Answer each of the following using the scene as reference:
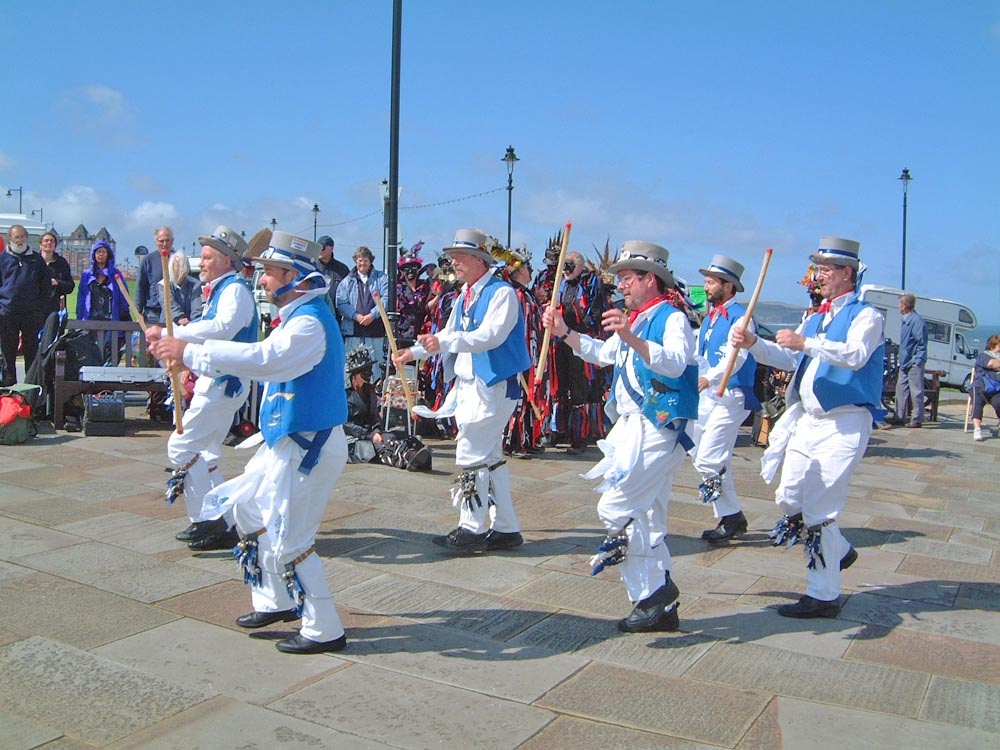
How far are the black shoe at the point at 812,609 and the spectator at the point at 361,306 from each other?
6.39m

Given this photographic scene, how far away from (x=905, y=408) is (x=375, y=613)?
12.2 m

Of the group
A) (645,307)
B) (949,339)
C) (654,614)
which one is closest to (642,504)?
(654,614)

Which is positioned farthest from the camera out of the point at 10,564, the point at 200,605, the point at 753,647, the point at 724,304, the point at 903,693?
the point at 724,304

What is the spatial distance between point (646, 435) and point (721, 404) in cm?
217

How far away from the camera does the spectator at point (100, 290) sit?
1098cm

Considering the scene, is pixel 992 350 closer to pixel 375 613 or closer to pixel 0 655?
pixel 375 613

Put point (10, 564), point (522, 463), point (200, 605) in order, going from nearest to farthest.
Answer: point (200, 605)
point (10, 564)
point (522, 463)

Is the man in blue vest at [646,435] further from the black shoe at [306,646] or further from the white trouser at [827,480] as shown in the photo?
the black shoe at [306,646]

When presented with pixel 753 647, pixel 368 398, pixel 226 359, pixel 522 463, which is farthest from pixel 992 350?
pixel 226 359

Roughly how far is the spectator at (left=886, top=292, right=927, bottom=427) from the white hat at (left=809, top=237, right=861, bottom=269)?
10076mm

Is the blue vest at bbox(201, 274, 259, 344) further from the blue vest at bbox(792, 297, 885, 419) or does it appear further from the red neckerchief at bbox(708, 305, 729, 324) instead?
the blue vest at bbox(792, 297, 885, 419)

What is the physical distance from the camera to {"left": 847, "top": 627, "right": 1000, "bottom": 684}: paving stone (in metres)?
4.26

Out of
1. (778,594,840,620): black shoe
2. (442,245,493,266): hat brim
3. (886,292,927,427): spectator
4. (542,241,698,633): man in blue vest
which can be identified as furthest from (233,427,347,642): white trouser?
(886,292,927,427): spectator

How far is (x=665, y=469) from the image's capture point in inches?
180
